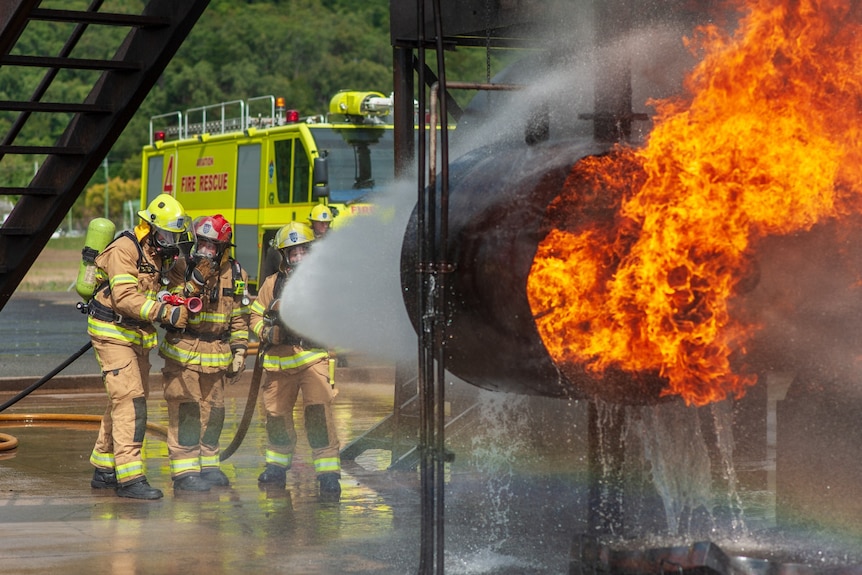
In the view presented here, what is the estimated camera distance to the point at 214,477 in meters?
8.02

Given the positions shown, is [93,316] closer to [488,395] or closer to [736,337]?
[488,395]

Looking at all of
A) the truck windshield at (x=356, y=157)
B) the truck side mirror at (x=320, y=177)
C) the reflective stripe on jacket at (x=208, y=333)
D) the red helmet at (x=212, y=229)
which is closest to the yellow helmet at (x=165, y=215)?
the red helmet at (x=212, y=229)

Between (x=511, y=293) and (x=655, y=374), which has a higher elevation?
(x=511, y=293)

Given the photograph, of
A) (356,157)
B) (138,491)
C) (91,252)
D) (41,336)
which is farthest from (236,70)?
(138,491)

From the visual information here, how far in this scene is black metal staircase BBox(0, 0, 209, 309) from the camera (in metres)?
7.55

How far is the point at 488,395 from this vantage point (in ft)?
22.8

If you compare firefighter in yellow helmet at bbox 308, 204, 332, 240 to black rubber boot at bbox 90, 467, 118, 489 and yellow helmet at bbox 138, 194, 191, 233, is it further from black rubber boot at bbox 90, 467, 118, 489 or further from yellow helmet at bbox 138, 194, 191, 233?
black rubber boot at bbox 90, 467, 118, 489

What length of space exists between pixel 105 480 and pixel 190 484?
480 mm

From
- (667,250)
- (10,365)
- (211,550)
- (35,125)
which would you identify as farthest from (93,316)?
(35,125)

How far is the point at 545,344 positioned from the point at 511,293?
0.21 m

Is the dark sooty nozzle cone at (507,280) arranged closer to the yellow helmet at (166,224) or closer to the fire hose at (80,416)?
the yellow helmet at (166,224)

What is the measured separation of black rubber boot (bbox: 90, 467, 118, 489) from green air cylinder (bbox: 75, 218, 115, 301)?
100 cm

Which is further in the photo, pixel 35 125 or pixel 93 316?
pixel 35 125

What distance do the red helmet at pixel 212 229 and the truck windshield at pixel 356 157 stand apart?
6.82 meters
